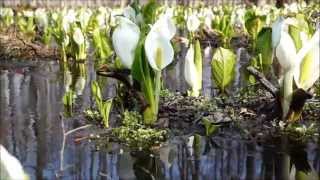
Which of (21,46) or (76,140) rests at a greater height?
(21,46)

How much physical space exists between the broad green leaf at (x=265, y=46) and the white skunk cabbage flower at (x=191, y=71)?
0.61m

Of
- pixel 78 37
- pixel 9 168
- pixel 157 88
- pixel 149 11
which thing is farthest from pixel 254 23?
pixel 9 168

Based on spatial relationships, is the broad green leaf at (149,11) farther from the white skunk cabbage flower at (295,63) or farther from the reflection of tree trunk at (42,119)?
the white skunk cabbage flower at (295,63)

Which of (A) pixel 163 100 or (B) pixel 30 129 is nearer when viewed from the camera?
(B) pixel 30 129

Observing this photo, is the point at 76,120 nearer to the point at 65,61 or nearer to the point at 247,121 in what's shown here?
the point at 247,121

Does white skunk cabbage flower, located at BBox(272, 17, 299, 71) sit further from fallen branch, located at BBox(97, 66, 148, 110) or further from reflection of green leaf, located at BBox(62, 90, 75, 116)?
reflection of green leaf, located at BBox(62, 90, 75, 116)

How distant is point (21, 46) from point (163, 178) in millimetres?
5010

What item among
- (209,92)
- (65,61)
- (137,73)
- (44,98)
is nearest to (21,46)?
(65,61)

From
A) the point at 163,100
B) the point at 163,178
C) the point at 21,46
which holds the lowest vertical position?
the point at 163,178

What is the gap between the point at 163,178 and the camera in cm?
221

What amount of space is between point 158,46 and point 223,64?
0.62 metres

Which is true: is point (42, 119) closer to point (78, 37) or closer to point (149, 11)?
point (149, 11)

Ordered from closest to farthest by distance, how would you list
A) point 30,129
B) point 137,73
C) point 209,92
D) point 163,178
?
point 163,178
point 137,73
point 30,129
point 209,92

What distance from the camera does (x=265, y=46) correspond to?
12.6 ft
